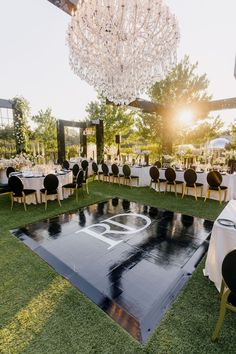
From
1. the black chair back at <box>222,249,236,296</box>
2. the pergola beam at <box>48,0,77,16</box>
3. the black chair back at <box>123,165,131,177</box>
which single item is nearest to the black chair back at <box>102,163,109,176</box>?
the black chair back at <box>123,165,131,177</box>

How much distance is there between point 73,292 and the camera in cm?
231

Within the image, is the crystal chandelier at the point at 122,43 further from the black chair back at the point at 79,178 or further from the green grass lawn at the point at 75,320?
the green grass lawn at the point at 75,320

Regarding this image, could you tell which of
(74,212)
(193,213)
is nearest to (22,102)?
(74,212)

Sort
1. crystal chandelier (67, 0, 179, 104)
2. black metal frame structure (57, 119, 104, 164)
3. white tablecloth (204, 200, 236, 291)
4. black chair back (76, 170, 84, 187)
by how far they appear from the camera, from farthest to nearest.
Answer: black metal frame structure (57, 119, 104, 164) → black chair back (76, 170, 84, 187) → crystal chandelier (67, 0, 179, 104) → white tablecloth (204, 200, 236, 291)

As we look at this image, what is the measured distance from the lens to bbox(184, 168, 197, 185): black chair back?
231 inches

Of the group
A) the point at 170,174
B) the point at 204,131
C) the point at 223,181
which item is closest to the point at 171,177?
the point at 170,174

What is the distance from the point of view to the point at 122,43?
123 inches

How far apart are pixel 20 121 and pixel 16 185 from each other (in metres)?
6.15

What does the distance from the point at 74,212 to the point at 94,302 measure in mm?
3056

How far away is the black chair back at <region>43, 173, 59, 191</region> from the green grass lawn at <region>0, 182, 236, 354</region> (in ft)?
8.02

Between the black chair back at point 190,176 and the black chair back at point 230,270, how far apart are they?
4.60 meters

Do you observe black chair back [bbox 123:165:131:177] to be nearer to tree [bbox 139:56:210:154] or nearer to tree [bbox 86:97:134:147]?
tree [bbox 139:56:210:154]

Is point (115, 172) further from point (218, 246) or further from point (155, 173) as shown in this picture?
point (218, 246)

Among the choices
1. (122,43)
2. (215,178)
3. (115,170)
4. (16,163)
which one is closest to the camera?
(122,43)
